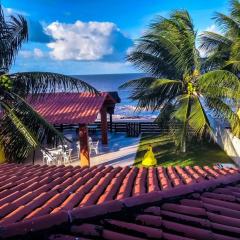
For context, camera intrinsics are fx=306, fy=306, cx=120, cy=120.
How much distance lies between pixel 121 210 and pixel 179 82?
40.6ft

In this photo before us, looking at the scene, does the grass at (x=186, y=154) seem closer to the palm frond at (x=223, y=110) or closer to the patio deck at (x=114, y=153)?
the patio deck at (x=114, y=153)

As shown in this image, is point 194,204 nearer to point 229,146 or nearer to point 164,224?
point 164,224

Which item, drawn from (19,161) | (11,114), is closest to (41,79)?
(11,114)

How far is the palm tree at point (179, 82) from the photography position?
13.3 m

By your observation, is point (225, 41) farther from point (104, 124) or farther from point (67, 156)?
point (67, 156)

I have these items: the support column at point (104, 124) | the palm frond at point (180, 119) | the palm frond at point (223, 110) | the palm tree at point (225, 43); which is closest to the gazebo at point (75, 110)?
the support column at point (104, 124)

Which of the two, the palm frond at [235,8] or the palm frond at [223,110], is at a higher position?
the palm frond at [235,8]

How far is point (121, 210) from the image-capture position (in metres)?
3.11

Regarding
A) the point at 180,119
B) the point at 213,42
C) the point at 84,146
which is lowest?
the point at 84,146

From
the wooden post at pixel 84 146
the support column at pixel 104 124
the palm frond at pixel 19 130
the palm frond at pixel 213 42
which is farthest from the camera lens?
the support column at pixel 104 124

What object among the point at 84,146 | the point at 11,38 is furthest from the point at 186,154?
the point at 11,38

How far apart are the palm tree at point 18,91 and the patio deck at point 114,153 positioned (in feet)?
19.9

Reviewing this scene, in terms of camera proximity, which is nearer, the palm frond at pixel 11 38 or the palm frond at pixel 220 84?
the palm frond at pixel 11 38

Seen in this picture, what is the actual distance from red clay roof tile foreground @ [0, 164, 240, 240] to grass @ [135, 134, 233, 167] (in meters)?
9.86
